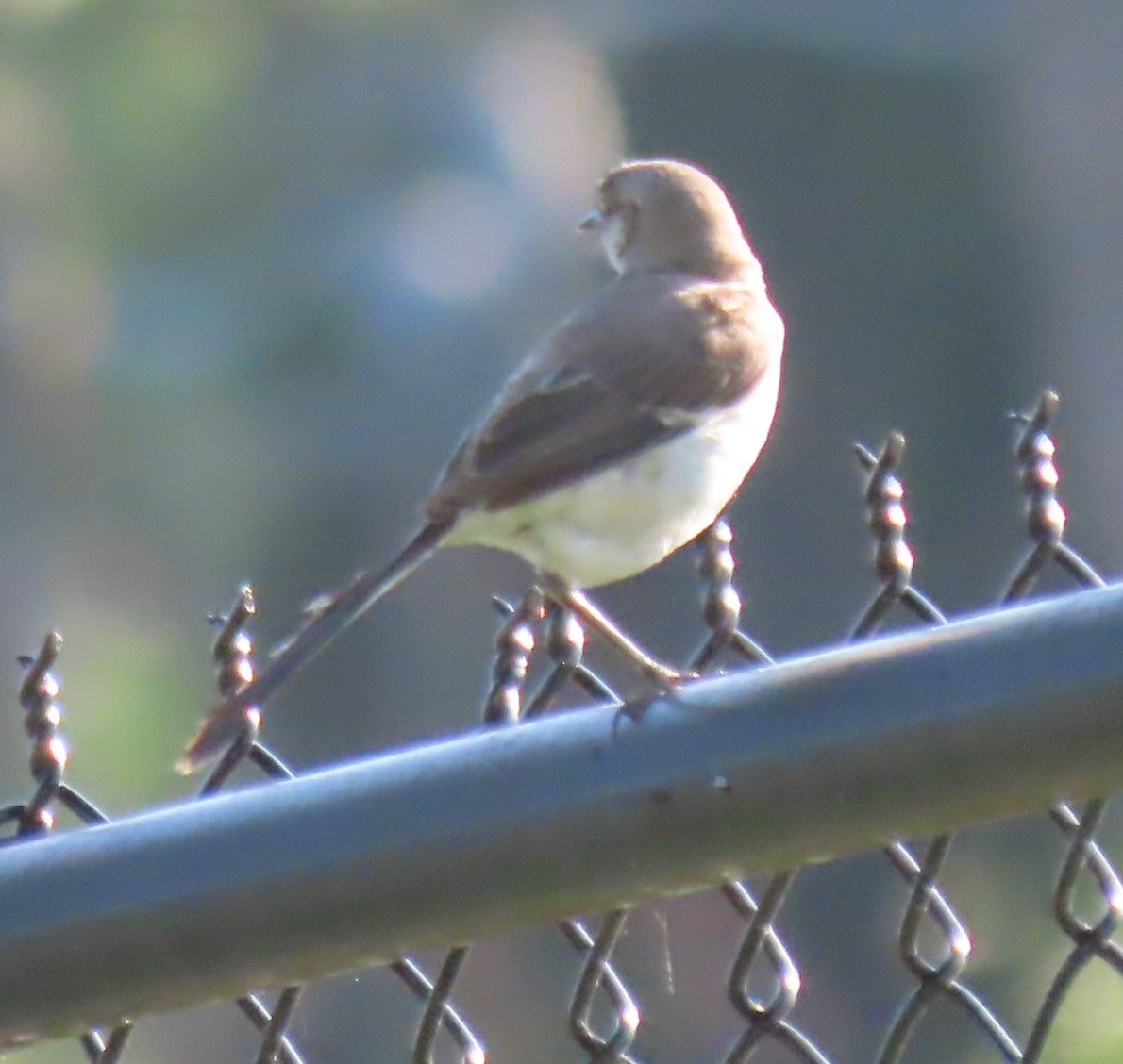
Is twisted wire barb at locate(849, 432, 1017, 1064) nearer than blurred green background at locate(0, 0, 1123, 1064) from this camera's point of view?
Yes

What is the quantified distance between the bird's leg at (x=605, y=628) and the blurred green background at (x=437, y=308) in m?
8.32

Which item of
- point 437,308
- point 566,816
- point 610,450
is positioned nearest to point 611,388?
point 610,450

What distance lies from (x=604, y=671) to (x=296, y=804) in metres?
8.50

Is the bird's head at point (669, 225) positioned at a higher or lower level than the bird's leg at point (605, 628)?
higher

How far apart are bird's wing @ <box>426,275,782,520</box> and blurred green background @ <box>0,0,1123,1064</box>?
7.74 m

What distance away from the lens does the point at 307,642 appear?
10.3 feet

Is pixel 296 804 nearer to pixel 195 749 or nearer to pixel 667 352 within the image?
pixel 195 749

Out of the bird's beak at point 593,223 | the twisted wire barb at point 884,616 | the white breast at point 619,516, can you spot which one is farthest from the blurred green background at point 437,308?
the twisted wire barb at point 884,616

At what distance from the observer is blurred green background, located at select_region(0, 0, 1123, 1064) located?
45.6 feet

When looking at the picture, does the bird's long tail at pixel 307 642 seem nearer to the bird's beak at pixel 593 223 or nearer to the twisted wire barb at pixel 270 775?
the twisted wire barb at pixel 270 775

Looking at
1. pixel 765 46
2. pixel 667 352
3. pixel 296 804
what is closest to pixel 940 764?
pixel 296 804

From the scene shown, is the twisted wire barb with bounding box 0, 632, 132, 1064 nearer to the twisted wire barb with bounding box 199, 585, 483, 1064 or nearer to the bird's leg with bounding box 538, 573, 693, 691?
the twisted wire barb with bounding box 199, 585, 483, 1064

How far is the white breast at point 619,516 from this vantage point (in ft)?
12.4

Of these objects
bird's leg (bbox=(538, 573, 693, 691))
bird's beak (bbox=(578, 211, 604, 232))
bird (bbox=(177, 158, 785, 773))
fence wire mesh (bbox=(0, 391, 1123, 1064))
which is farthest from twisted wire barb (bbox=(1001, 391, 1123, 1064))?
bird's beak (bbox=(578, 211, 604, 232))
